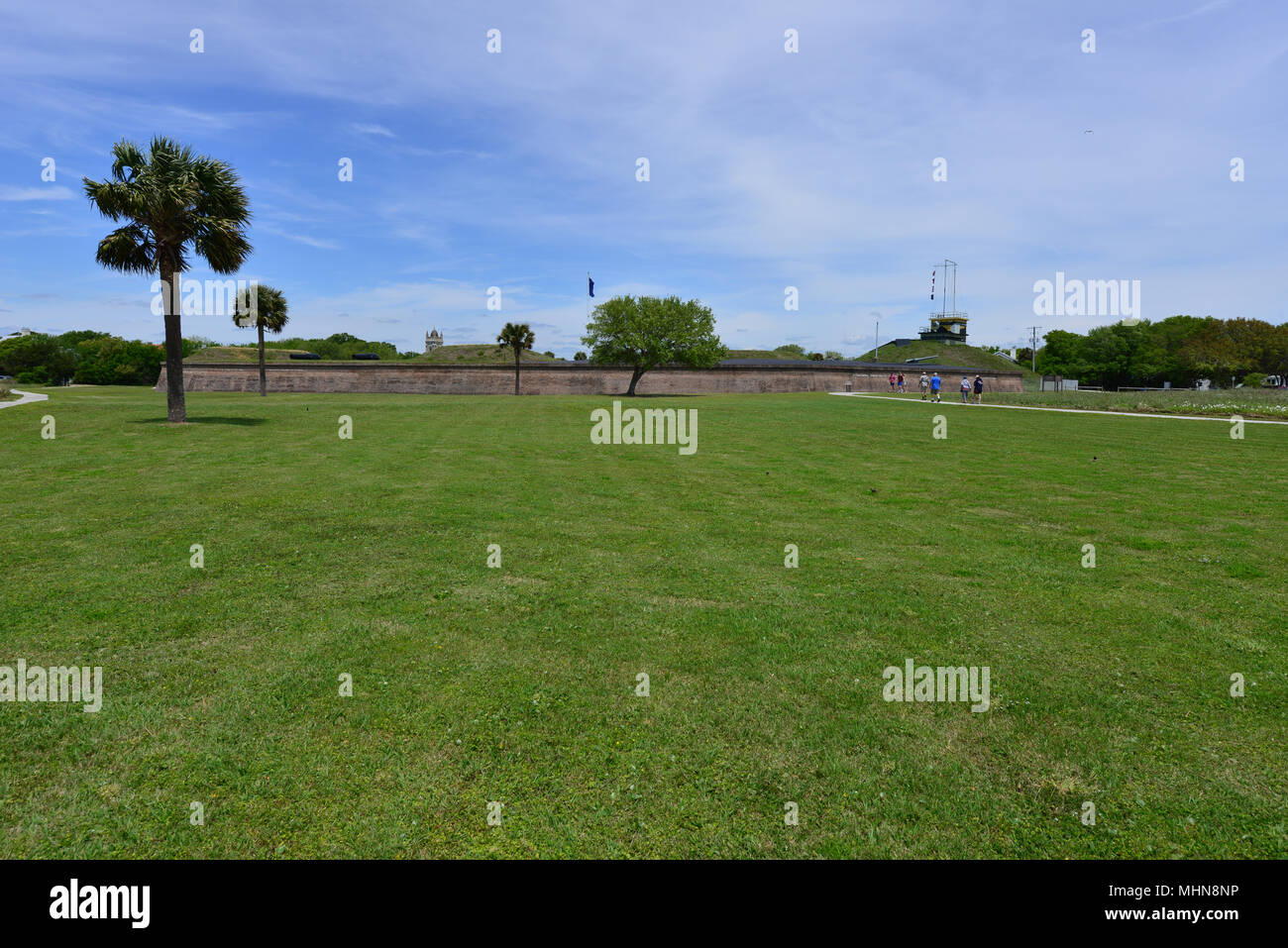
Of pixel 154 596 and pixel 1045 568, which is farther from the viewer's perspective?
pixel 1045 568

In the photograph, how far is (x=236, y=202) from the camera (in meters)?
25.7

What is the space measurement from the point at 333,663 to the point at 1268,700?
701cm

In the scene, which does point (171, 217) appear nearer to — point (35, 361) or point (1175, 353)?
point (35, 361)

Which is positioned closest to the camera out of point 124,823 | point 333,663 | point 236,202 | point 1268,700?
point 124,823

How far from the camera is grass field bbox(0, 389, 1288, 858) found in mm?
3521

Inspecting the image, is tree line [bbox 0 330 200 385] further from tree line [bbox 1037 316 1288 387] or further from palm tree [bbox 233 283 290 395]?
tree line [bbox 1037 316 1288 387]

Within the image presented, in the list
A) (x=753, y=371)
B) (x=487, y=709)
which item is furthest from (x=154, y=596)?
(x=753, y=371)

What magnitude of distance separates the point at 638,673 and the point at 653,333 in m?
62.2

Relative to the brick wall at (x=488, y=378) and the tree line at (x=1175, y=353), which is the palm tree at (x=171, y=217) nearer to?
the brick wall at (x=488, y=378)

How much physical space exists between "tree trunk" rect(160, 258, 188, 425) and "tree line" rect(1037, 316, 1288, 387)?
370 ft

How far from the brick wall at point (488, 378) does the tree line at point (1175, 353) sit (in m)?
47.7

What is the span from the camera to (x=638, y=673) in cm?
521

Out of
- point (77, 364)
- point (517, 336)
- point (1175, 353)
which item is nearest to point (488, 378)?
point (517, 336)
